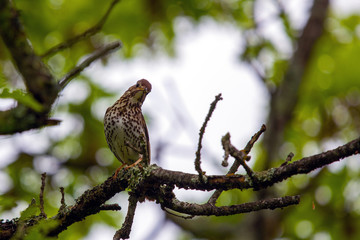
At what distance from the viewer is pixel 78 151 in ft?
27.0

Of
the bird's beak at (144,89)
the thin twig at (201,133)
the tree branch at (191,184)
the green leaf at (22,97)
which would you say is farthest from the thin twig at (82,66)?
the bird's beak at (144,89)

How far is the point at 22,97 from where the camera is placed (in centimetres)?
229

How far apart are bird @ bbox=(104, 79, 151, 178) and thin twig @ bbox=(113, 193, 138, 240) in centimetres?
210

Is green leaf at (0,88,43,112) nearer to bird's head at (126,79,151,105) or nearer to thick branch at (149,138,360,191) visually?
thick branch at (149,138,360,191)

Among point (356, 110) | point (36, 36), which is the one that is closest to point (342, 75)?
point (356, 110)

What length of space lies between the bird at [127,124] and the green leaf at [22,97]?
3.32m

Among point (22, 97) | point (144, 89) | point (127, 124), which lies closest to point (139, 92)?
point (144, 89)

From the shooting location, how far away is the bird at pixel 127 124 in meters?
5.91

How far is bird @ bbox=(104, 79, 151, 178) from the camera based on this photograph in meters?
5.91

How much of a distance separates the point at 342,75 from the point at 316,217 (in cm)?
275

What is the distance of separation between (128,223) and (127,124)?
253cm

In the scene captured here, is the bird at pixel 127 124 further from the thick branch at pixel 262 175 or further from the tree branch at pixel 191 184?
the thick branch at pixel 262 175

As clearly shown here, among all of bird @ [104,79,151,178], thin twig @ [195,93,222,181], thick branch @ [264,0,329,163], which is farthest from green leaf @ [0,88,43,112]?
thick branch @ [264,0,329,163]

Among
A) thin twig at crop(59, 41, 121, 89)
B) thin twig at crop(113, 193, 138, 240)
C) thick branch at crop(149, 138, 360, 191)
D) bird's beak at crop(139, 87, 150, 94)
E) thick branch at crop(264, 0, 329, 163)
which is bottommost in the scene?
thick branch at crop(149, 138, 360, 191)
